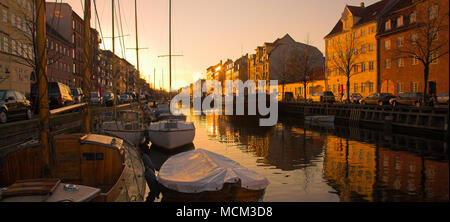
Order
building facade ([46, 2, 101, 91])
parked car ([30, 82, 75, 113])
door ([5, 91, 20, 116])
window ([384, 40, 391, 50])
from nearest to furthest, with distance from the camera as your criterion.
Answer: door ([5, 91, 20, 116]) < parked car ([30, 82, 75, 113]) < window ([384, 40, 391, 50]) < building facade ([46, 2, 101, 91])

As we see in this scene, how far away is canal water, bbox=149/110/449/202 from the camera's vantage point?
1248 cm

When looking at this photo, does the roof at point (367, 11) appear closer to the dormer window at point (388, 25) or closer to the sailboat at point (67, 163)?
the dormer window at point (388, 25)

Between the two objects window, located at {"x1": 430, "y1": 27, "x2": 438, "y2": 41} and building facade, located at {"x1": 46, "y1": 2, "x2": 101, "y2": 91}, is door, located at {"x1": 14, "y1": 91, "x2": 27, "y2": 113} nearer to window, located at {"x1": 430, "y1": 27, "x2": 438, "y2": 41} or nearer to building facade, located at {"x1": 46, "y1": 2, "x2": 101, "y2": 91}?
window, located at {"x1": 430, "y1": 27, "x2": 438, "y2": 41}

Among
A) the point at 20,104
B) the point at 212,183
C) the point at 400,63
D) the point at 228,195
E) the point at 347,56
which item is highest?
the point at 347,56

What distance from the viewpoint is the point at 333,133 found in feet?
107

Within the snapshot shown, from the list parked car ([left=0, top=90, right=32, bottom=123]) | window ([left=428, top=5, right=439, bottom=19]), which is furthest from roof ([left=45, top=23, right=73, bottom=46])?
window ([left=428, top=5, right=439, bottom=19])

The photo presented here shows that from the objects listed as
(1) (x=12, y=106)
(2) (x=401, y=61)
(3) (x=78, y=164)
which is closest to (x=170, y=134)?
(1) (x=12, y=106)

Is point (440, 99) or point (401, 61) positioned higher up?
point (401, 61)

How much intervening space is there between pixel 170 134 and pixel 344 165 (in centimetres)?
1110

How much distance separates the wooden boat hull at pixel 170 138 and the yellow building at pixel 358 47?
38.0m

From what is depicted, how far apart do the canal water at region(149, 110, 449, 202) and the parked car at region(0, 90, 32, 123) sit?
916cm

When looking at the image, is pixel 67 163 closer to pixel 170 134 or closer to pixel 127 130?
pixel 127 130

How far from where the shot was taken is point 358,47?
59125 millimetres
